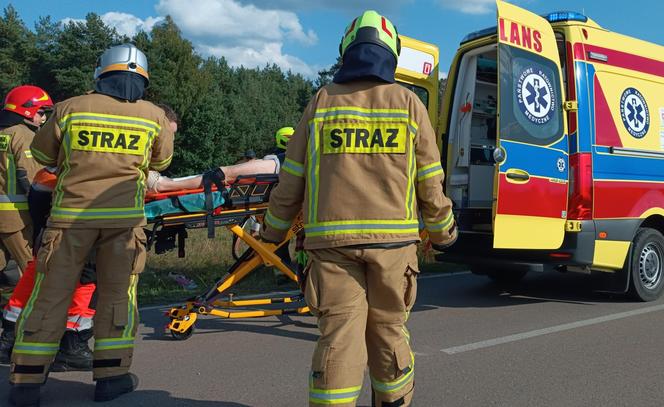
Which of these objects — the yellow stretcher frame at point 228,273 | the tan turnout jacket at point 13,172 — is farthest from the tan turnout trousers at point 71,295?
the tan turnout jacket at point 13,172

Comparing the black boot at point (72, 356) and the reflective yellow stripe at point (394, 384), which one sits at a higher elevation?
the reflective yellow stripe at point (394, 384)

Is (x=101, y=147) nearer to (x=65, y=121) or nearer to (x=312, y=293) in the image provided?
(x=65, y=121)

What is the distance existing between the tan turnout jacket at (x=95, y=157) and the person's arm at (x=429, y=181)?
5.91 feet

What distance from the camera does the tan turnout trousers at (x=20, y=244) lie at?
525cm

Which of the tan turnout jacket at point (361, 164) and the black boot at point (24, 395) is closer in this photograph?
the tan turnout jacket at point (361, 164)

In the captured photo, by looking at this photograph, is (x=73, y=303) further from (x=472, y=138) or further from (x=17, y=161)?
(x=472, y=138)

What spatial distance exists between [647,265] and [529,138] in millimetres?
2117

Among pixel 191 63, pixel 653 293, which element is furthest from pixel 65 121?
pixel 191 63

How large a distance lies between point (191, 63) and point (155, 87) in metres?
6.93

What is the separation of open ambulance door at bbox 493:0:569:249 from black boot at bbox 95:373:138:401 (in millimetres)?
3224

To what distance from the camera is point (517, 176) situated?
5.57 m

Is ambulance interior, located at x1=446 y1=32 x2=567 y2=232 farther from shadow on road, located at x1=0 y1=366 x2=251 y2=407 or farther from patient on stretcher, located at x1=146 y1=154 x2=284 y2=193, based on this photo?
shadow on road, located at x1=0 y1=366 x2=251 y2=407

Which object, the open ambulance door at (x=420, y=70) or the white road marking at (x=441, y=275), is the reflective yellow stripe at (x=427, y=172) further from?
the white road marking at (x=441, y=275)

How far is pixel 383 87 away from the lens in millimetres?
2672
